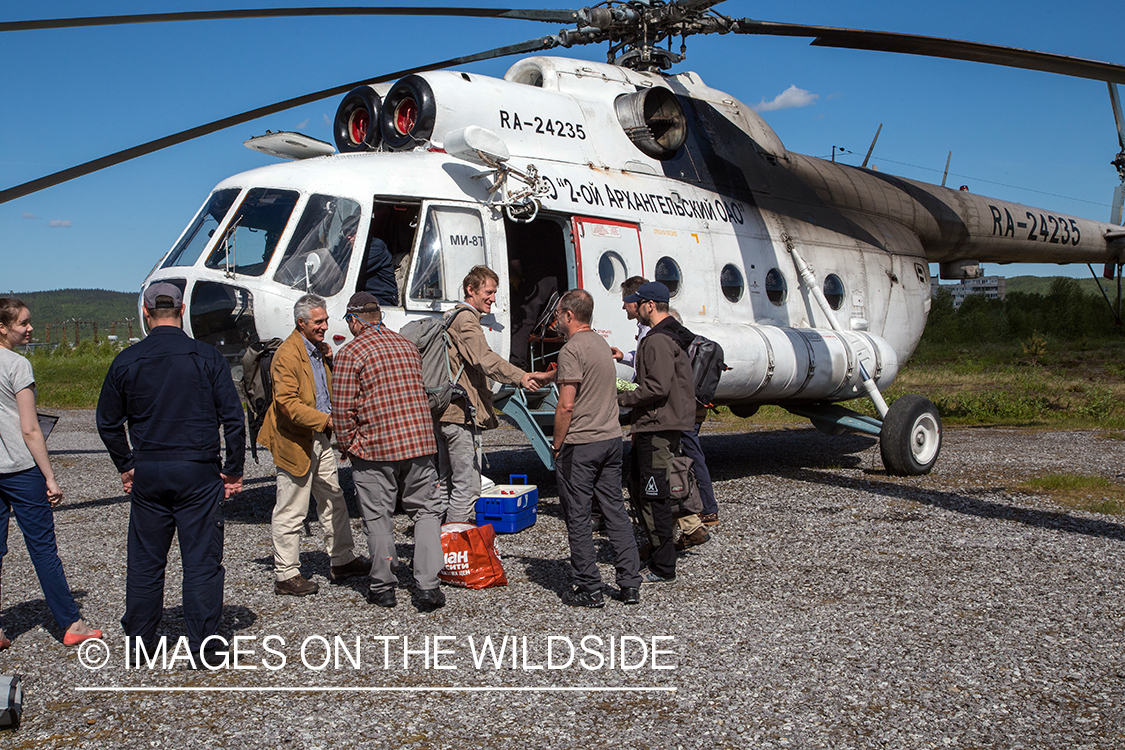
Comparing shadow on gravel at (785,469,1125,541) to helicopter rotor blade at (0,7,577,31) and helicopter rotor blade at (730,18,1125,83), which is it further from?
helicopter rotor blade at (0,7,577,31)

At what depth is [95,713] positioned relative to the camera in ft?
11.7

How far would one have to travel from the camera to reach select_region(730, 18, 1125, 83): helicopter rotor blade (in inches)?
256

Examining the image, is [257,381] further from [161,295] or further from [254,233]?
[161,295]

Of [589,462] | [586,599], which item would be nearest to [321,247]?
[589,462]

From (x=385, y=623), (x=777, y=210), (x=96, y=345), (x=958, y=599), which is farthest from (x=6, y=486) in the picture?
(x=96, y=345)

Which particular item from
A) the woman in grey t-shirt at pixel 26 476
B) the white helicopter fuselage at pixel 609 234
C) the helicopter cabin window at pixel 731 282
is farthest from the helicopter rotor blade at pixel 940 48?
the woman in grey t-shirt at pixel 26 476

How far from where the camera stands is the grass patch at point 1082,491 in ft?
24.0

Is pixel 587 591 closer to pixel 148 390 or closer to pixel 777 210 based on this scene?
pixel 148 390

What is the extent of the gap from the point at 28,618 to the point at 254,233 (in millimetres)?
3291

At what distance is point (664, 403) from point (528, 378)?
3.69 ft

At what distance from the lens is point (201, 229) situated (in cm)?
705

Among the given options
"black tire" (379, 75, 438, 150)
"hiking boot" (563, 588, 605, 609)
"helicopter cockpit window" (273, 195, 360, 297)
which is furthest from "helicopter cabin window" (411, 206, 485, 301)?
"hiking boot" (563, 588, 605, 609)

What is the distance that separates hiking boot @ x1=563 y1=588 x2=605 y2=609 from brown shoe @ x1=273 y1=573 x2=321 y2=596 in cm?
160

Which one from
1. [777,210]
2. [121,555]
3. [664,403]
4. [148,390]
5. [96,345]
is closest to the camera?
[148,390]
